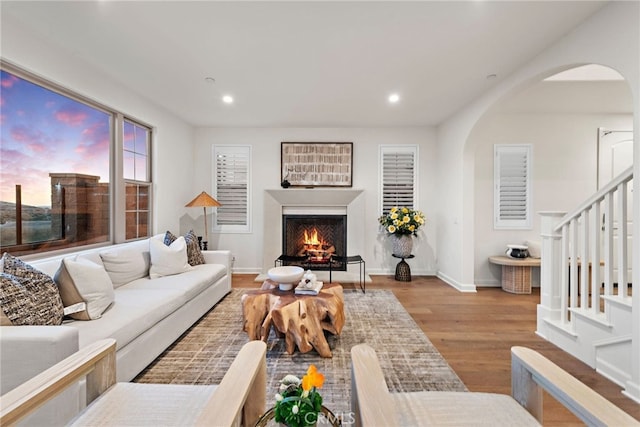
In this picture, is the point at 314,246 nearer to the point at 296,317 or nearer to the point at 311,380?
the point at 296,317

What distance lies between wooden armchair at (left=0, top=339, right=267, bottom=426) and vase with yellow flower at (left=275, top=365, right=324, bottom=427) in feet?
0.51

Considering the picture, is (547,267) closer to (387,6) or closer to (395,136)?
(387,6)

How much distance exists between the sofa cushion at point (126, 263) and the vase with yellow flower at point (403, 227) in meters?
3.31

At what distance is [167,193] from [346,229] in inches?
114

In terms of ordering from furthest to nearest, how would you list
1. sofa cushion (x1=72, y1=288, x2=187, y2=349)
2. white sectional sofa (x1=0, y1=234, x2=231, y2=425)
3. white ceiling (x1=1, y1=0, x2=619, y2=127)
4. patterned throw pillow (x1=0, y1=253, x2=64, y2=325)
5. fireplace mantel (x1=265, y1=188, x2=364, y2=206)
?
fireplace mantel (x1=265, y1=188, x2=364, y2=206) < white ceiling (x1=1, y1=0, x2=619, y2=127) < sofa cushion (x1=72, y1=288, x2=187, y2=349) < patterned throw pillow (x1=0, y1=253, x2=64, y2=325) < white sectional sofa (x1=0, y1=234, x2=231, y2=425)

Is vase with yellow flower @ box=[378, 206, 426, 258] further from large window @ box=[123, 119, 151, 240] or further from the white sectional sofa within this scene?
large window @ box=[123, 119, 151, 240]

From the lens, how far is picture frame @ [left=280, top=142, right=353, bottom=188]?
4.79m

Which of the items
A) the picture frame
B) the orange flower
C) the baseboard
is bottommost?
the baseboard

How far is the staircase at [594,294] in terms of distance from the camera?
1921 mm

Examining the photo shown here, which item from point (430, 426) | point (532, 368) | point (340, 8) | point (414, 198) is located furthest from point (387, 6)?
point (414, 198)

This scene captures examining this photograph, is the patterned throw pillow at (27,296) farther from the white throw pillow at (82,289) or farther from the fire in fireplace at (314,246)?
the fire in fireplace at (314,246)

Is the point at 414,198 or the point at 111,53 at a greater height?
the point at 111,53

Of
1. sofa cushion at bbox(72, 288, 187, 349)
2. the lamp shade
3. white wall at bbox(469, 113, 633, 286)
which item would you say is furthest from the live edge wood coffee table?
white wall at bbox(469, 113, 633, 286)

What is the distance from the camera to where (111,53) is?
2504 mm
